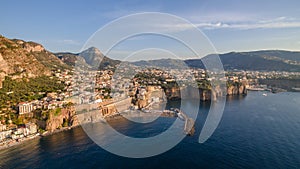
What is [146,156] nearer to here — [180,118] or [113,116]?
[180,118]

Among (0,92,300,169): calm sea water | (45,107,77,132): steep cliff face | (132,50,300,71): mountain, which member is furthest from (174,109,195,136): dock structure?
(132,50,300,71): mountain

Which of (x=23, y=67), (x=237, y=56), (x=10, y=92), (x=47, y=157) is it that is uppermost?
(x=237, y=56)

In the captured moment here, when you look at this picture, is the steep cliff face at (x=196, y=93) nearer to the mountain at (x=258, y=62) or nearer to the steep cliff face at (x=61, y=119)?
the mountain at (x=258, y=62)

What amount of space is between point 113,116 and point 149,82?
1079cm

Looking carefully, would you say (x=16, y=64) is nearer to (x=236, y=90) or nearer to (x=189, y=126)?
(x=189, y=126)

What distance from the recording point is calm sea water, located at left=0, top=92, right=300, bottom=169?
331 inches

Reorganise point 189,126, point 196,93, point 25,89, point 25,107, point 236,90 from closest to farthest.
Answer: point 189,126 < point 25,107 < point 25,89 < point 196,93 < point 236,90

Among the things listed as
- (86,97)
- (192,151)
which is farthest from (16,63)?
(192,151)

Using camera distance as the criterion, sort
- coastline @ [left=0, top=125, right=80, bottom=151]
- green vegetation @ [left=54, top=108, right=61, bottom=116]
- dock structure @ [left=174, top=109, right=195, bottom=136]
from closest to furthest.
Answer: coastline @ [left=0, top=125, right=80, bottom=151] < dock structure @ [left=174, top=109, right=195, bottom=136] < green vegetation @ [left=54, top=108, right=61, bottom=116]

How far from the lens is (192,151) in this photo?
374 inches

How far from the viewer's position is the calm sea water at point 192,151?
8.41 m

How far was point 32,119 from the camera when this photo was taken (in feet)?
45.6

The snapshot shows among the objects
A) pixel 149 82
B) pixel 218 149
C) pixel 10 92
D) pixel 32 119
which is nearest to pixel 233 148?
pixel 218 149

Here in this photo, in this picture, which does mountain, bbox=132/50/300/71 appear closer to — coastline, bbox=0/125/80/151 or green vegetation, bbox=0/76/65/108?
green vegetation, bbox=0/76/65/108
